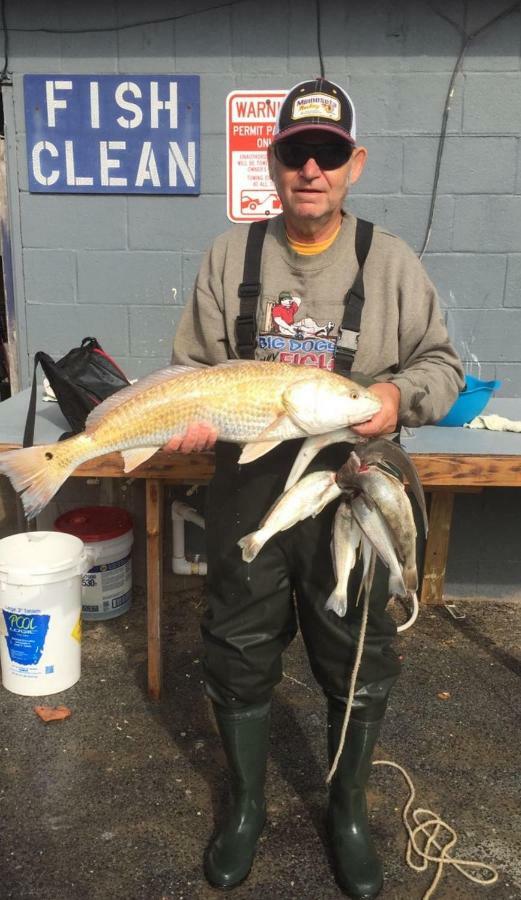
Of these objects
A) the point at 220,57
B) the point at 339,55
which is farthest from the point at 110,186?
the point at 339,55

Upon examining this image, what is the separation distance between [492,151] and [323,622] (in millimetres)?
3076

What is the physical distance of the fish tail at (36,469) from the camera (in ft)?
7.59

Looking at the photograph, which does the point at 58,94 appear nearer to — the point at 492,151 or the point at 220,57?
the point at 220,57

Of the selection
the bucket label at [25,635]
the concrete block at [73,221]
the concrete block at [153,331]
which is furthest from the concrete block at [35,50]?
the bucket label at [25,635]

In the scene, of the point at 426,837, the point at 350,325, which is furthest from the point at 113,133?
the point at 426,837

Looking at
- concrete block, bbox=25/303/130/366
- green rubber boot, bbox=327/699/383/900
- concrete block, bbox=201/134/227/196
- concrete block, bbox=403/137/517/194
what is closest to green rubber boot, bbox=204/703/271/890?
green rubber boot, bbox=327/699/383/900

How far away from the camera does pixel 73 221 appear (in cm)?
432

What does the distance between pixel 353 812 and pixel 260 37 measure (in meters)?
3.89

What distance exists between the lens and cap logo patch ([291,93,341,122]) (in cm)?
224

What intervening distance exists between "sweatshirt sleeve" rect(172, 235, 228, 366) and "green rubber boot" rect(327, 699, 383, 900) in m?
1.30

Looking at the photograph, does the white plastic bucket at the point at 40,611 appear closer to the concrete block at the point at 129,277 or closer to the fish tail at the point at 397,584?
the concrete block at the point at 129,277

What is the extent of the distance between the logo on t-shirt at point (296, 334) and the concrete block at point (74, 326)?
2249 millimetres

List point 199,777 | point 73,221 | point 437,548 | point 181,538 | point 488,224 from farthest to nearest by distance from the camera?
point 181,538 < point 437,548 < point 73,221 < point 488,224 < point 199,777

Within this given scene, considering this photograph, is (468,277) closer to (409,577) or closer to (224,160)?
(224,160)
